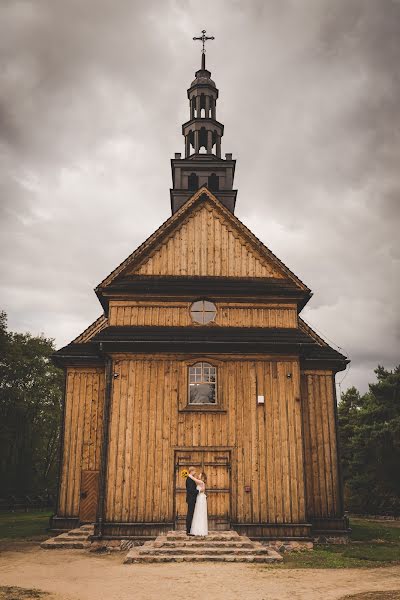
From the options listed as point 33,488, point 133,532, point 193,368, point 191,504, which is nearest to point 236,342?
point 193,368

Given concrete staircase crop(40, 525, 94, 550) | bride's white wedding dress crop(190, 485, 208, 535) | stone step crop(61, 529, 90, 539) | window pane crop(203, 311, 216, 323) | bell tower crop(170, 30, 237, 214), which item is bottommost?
concrete staircase crop(40, 525, 94, 550)

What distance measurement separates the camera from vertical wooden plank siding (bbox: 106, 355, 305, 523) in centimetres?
1538

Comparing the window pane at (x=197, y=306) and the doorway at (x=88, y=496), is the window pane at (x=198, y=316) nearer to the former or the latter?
the window pane at (x=197, y=306)

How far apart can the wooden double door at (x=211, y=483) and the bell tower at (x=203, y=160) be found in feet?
38.9

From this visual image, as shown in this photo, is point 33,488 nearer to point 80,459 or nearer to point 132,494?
point 80,459

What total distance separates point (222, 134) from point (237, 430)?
15248 millimetres

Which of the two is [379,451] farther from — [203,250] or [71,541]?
[71,541]

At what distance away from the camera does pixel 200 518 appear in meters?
14.1

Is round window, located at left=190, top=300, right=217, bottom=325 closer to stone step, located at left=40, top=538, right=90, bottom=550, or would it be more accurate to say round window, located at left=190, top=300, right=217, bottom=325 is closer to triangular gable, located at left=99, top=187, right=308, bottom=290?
triangular gable, located at left=99, top=187, right=308, bottom=290

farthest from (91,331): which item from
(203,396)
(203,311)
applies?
(203,396)

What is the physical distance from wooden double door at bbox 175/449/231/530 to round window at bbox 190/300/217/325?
14.1 ft

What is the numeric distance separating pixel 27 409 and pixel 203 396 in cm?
2968

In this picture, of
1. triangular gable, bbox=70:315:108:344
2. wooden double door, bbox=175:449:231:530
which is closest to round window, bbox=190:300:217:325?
triangular gable, bbox=70:315:108:344

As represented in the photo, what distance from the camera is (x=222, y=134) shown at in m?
25.2
